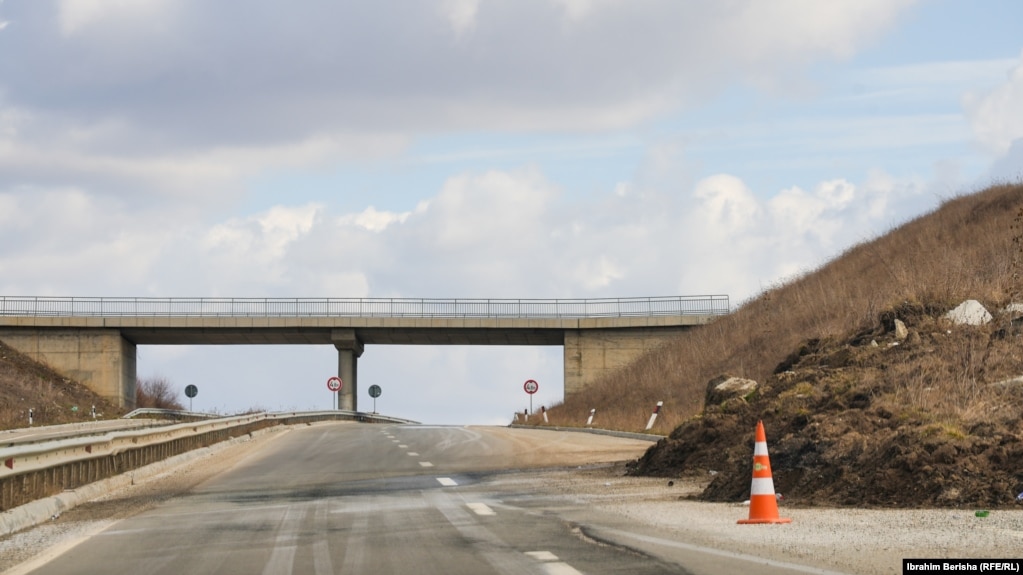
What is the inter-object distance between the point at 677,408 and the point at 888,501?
3632cm

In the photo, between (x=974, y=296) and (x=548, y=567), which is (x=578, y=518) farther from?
(x=974, y=296)

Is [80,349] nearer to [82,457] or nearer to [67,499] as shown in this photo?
[82,457]

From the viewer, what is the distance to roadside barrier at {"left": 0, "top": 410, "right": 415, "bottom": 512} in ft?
45.4

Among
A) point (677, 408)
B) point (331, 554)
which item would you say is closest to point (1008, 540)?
point (331, 554)

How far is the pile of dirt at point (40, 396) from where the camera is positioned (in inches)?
2382

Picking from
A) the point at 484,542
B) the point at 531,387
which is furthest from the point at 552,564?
the point at 531,387

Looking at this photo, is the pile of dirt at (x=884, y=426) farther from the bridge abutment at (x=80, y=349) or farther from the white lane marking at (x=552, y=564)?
the bridge abutment at (x=80, y=349)

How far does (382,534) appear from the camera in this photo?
11.7m

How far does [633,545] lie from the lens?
10391mm

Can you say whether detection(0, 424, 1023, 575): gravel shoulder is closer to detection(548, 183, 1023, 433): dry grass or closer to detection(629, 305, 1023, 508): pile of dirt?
detection(629, 305, 1023, 508): pile of dirt

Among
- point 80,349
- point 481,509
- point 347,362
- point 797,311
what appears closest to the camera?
point 481,509

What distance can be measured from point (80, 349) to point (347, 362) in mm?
15244

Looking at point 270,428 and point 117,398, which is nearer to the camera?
point 270,428

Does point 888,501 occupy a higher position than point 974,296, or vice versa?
point 974,296
